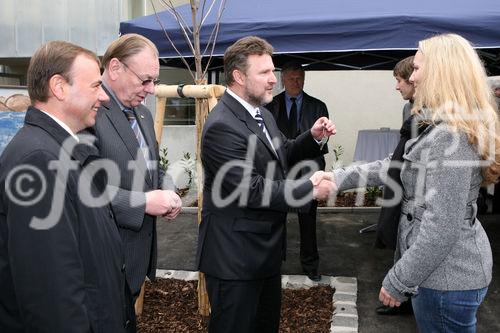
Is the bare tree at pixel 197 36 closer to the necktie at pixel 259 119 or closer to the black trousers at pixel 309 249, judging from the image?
the necktie at pixel 259 119

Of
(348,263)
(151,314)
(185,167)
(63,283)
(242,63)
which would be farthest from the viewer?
(185,167)

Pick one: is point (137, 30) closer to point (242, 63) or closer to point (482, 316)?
point (242, 63)

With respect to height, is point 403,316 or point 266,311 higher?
point 266,311

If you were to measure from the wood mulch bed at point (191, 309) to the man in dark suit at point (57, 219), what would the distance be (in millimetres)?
2306

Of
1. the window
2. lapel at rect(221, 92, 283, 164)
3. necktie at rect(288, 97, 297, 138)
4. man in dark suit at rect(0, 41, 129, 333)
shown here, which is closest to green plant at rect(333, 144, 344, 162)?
the window

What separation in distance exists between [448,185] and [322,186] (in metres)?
0.97

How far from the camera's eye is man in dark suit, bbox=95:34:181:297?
8.27 feet

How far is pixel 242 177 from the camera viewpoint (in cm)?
274

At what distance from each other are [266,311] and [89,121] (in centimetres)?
180

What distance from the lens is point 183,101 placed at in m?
11.4

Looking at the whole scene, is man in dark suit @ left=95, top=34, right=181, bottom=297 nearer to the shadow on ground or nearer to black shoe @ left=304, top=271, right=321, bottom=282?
the shadow on ground

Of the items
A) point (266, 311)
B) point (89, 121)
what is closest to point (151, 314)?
point (266, 311)

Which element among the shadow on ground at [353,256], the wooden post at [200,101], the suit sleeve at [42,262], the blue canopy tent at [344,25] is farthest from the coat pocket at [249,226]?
the blue canopy tent at [344,25]

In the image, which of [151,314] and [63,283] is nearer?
[63,283]
